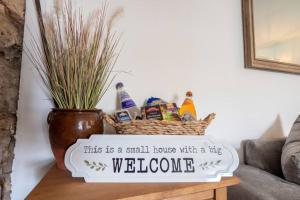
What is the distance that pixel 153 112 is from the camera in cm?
85

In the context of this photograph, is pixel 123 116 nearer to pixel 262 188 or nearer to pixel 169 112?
pixel 169 112

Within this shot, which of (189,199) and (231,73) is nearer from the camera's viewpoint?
(189,199)

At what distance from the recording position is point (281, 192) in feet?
2.73

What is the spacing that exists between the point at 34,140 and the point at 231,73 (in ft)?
3.66

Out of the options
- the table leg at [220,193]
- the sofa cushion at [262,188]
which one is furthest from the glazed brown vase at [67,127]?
the sofa cushion at [262,188]

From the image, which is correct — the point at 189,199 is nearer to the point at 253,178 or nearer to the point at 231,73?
the point at 253,178

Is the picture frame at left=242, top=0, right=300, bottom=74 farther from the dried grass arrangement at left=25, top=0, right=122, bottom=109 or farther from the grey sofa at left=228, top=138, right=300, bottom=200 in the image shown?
the dried grass arrangement at left=25, top=0, right=122, bottom=109

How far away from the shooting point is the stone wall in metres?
0.75

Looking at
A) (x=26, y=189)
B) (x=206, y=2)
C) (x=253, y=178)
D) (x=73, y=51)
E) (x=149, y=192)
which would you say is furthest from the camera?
(x=206, y=2)

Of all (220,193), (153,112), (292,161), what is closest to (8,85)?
(153,112)

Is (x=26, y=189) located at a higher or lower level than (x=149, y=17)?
lower

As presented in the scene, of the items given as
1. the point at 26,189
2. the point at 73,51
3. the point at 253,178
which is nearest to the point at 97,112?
the point at 73,51

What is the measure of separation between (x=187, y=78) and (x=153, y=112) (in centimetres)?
40

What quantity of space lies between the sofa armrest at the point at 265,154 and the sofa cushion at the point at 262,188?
116 mm
